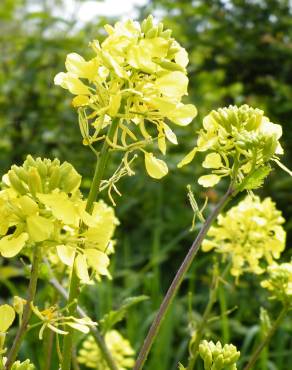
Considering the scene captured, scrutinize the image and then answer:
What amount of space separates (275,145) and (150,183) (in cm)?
230

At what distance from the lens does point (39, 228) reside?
889 millimetres

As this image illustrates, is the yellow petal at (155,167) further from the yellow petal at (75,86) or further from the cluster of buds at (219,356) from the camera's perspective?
the cluster of buds at (219,356)

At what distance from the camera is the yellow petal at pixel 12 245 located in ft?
2.99

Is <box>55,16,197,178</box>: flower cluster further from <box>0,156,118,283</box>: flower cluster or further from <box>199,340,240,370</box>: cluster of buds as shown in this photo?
<box>199,340,240,370</box>: cluster of buds

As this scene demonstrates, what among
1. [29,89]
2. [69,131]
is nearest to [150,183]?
[69,131]

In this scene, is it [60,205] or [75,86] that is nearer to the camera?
[60,205]

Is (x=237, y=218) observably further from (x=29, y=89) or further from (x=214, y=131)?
(x=29, y=89)

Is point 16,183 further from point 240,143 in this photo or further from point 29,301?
point 240,143

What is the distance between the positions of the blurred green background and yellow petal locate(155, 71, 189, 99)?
2017mm

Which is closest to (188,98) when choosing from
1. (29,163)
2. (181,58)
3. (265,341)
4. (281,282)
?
(281,282)

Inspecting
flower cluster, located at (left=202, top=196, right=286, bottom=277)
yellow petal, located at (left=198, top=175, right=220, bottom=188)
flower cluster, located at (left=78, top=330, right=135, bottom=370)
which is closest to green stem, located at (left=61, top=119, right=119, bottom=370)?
yellow petal, located at (left=198, top=175, right=220, bottom=188)

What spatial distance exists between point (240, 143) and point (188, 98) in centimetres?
261

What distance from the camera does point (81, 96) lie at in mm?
1025

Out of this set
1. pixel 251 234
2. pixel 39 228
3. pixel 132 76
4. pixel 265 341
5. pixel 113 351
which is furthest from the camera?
pixel 113 351
